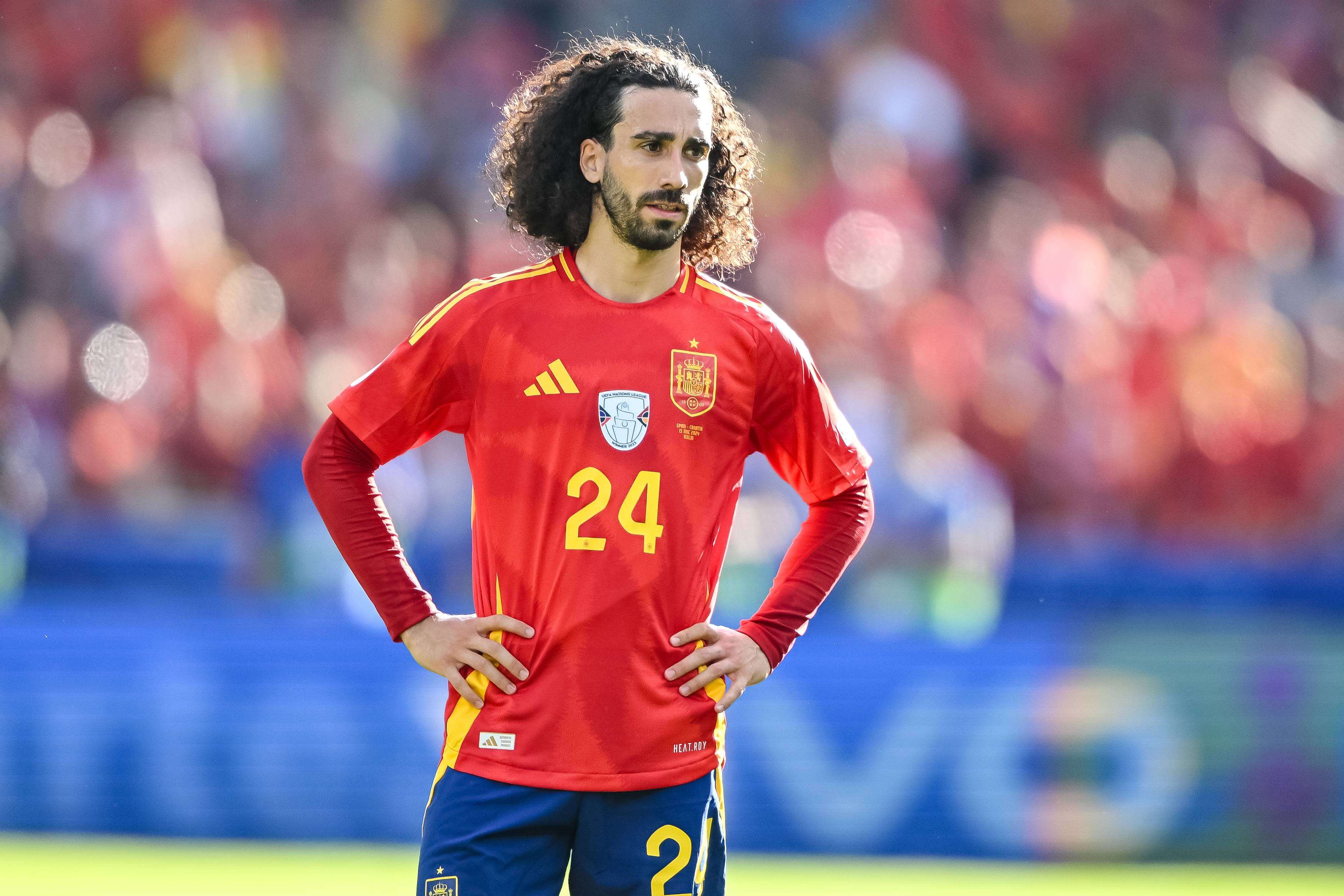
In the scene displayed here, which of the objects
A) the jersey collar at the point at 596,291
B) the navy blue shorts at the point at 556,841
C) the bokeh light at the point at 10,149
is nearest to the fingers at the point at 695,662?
the navy blue shorts at the point at 556,841

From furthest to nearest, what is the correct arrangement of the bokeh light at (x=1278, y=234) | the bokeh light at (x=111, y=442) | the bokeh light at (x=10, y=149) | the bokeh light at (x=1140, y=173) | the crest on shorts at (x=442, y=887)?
the bokeh light at (x=1140, y=173) → the bokeh light at (x=10, y=149) → the bokeh light at (x=1278, y=234) → the bokeh light at (x=111, y=442) → the crest on shorts at (x=442, y=887)

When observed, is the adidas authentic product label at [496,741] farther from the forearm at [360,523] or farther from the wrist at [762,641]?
the wrist at [762,641]

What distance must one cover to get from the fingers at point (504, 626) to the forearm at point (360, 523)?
155 mm

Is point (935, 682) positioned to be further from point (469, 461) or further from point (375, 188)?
point (375, 188)

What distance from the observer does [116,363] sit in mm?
8492

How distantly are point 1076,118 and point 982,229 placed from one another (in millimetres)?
1526

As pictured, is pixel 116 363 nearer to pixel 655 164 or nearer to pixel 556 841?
pixel 655 164

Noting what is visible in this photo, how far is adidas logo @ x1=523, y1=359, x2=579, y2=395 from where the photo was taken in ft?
10.7

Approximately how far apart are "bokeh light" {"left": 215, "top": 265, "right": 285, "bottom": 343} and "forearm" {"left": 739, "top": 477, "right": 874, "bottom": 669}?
574 centimetres

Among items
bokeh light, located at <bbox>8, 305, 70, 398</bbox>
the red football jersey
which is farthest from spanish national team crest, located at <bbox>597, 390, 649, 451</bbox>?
bokeh light, located at <bbox>8, 305, 70, 398</bbox>

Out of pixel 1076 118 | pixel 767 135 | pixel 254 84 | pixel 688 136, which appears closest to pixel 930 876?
pixel 688 136

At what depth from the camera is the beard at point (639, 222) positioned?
3309mm

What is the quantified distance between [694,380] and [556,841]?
3.15 ft

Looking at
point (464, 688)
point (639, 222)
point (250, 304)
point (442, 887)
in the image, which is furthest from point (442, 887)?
point (250, 304)
